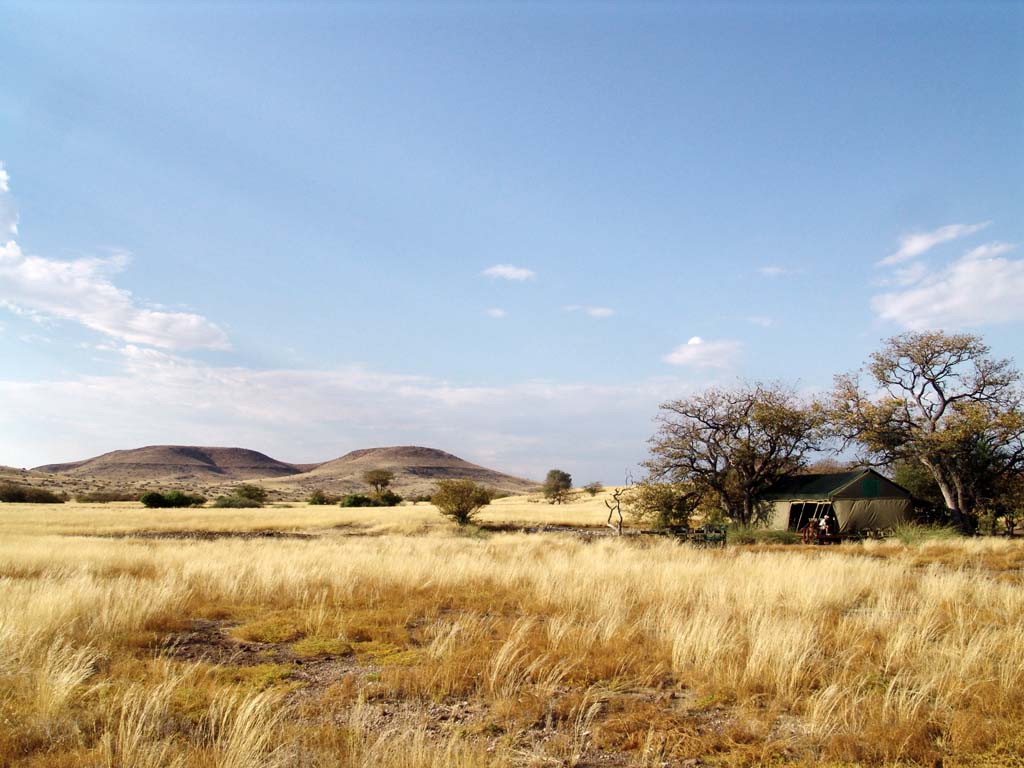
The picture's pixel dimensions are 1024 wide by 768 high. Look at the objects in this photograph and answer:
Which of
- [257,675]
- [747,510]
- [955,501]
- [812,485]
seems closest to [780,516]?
[747,510]

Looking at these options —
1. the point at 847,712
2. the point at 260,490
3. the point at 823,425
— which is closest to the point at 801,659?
the point at 847,712

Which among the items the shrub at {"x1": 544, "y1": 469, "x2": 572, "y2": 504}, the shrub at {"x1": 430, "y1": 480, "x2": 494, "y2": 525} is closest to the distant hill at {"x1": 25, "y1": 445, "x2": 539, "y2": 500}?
the shrub at {"x1": 544, "y1": 469, "x2": 572, "y2": 504}

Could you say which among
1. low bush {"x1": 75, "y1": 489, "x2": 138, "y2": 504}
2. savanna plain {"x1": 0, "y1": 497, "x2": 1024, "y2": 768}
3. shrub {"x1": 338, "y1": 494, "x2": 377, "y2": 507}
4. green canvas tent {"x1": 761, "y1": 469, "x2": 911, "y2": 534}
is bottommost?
low bush {"x1": 75, "y1": 489, "x2": 138, "y2": 504}

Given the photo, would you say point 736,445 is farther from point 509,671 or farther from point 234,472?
point 234,472

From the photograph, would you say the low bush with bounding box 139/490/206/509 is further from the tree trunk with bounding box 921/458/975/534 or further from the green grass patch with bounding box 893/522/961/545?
the tree trunk with bounding box 921/458/975/534

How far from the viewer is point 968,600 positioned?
9734 mm

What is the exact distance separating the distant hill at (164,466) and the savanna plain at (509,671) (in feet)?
467

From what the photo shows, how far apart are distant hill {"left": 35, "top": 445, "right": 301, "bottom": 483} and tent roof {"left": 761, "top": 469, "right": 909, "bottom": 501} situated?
135 meters

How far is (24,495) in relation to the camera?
6009 centimetres

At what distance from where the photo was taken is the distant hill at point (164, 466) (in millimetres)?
144750

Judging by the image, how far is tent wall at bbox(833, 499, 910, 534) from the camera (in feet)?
95.2

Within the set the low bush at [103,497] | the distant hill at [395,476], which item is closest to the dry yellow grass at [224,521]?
the low bush at [103,497]

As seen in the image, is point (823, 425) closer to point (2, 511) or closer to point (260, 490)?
point (2, 511)

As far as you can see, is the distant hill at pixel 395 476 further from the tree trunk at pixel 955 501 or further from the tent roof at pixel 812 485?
the tree trunk at pixel 955 501
